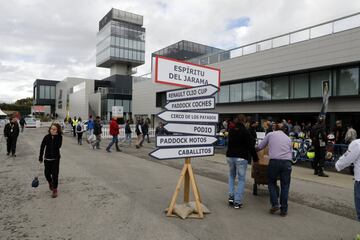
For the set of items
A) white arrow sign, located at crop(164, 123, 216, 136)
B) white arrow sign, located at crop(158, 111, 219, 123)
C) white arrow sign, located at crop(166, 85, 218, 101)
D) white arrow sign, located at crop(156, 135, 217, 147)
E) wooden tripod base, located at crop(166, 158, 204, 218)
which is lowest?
wooden tripod base, located at crop(166, 158, 204, 218)

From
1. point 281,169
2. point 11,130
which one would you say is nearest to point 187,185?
Result: point 281,169

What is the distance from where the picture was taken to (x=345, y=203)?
6.30 meters

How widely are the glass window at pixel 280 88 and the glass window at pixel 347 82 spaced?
145 inches

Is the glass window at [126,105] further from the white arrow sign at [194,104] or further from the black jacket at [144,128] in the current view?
the white arrow sign at [194,104]

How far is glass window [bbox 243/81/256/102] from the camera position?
76.3ft

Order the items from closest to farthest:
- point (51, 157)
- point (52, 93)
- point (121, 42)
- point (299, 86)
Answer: point (51, 157) → point (299, 86) → point (121, 42) → point (52, 93)

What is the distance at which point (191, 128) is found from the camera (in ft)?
18.6

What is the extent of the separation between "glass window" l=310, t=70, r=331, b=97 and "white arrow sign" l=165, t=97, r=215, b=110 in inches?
591

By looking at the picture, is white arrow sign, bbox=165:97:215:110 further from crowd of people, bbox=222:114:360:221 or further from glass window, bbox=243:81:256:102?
glass window, bbox=243:81:256:102

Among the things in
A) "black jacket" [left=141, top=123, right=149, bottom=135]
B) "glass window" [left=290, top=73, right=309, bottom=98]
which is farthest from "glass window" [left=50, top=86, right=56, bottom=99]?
"glass window" [left=290, top=73, right=309, bottom=98]

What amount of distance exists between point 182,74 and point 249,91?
19.1m

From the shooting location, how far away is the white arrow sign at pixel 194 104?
18.5 ft

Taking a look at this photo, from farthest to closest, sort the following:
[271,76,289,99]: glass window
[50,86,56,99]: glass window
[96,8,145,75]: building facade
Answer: [50,86,56,99]: glass window
[96,8,145,75]: building facade
[271,76,289,99]: glass window

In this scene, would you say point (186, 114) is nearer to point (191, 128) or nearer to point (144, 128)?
point (191, 128)
